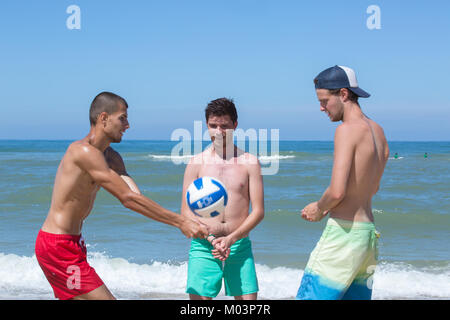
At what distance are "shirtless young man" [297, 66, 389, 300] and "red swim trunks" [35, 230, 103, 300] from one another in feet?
4.74

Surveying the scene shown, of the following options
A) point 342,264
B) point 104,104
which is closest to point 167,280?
point 104,104

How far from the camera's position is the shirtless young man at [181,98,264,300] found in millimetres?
3816

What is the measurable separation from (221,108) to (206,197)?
2.22 ft

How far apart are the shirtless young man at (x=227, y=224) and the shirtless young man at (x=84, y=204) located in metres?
0.27

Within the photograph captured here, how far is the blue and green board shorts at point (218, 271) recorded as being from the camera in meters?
3.81

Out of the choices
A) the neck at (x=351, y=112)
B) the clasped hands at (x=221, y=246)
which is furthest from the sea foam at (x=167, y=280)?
the neck at (x=351, y=112)

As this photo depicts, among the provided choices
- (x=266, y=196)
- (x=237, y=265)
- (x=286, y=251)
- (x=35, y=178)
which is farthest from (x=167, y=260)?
(x=35, y=178)

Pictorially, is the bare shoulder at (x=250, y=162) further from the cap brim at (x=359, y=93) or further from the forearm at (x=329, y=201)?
the cap brim at (x=359, y=93)

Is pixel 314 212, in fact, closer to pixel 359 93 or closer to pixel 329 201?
pixel 329 201
